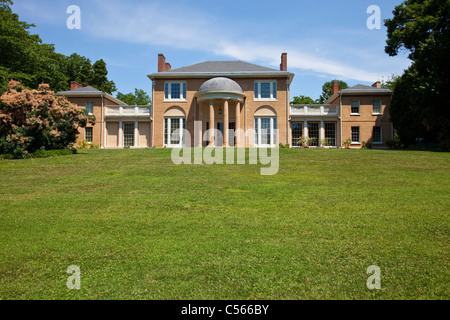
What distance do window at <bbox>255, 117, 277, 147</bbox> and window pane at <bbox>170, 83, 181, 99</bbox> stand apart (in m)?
8.17

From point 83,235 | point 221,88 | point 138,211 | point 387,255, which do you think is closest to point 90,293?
point 83,235

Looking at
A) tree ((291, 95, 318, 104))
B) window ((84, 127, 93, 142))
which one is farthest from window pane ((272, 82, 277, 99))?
tree ((291, 95, 318, 104))

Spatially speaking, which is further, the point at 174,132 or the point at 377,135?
the point at 377,135

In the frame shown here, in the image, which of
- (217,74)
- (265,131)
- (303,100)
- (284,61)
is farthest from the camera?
(303,100)


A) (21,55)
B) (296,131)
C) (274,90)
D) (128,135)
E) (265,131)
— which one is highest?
(21,55)

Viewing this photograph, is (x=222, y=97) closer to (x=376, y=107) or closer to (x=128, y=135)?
(x=128, y=135)

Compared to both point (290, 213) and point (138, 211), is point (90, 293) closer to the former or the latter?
point (138, 211)

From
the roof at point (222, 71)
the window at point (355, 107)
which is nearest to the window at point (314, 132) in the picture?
the window at point (355, 107)

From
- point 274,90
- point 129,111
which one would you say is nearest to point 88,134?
point 129,111

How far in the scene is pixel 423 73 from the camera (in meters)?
24.4

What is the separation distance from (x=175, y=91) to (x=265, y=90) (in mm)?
8899

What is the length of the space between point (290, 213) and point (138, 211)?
3.49 meters

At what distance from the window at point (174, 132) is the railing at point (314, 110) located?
11.2m

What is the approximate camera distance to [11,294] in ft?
13.1
